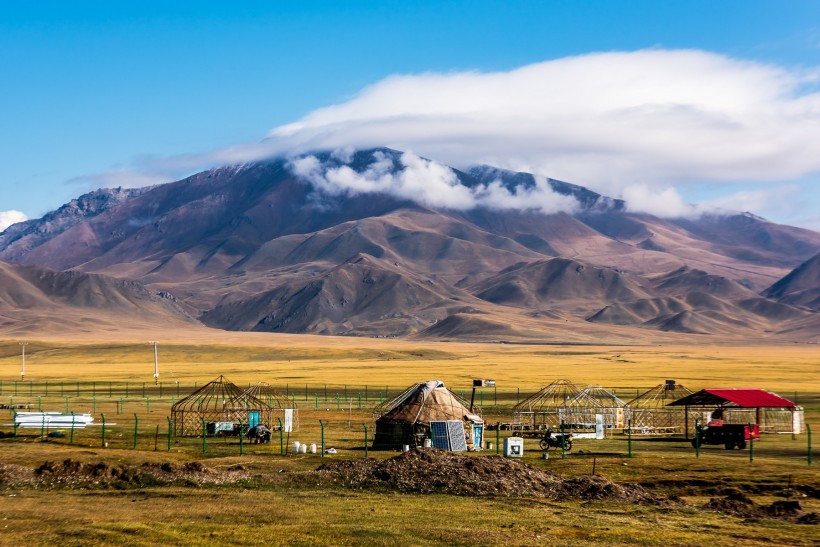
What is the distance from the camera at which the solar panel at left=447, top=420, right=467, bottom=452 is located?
165ft

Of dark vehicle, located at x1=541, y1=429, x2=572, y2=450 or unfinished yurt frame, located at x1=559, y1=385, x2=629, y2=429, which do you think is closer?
dark vehicle, located at x1=541, y1=429, x2=572, y2=450

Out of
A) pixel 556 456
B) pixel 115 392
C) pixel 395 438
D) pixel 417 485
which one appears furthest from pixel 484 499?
pixel 115 392

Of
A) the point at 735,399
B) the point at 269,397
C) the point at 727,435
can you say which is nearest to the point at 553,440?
the point at 727,435

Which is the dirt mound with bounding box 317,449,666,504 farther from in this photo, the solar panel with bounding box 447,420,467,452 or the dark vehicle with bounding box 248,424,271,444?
the dark vehicle with bounding box 248,424,271,444

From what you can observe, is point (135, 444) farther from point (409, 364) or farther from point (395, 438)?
point (409, 364)

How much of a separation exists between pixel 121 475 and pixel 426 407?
780 inches

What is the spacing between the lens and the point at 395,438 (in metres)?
53.2

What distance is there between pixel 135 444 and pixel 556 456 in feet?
65.9

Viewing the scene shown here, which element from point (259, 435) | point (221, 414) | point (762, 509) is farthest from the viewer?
point (221, 414)

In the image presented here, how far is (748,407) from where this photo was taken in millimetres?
59344

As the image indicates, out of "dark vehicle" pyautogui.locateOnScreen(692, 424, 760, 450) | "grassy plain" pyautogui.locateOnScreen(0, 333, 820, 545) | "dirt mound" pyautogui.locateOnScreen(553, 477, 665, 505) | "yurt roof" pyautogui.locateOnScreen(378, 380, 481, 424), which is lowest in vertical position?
"grassy plain" pyautogui.locateOnScreen(0, 333, 820, 545)

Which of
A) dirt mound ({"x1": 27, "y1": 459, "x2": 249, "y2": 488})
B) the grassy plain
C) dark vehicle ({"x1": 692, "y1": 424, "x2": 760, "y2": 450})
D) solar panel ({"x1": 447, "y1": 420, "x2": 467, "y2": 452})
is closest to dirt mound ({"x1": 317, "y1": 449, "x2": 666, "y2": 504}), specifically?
the grassy plain

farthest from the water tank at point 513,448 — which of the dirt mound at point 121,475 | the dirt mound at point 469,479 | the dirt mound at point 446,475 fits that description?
the dirt mound at point 121,475

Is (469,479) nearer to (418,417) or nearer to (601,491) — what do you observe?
(601,491)
